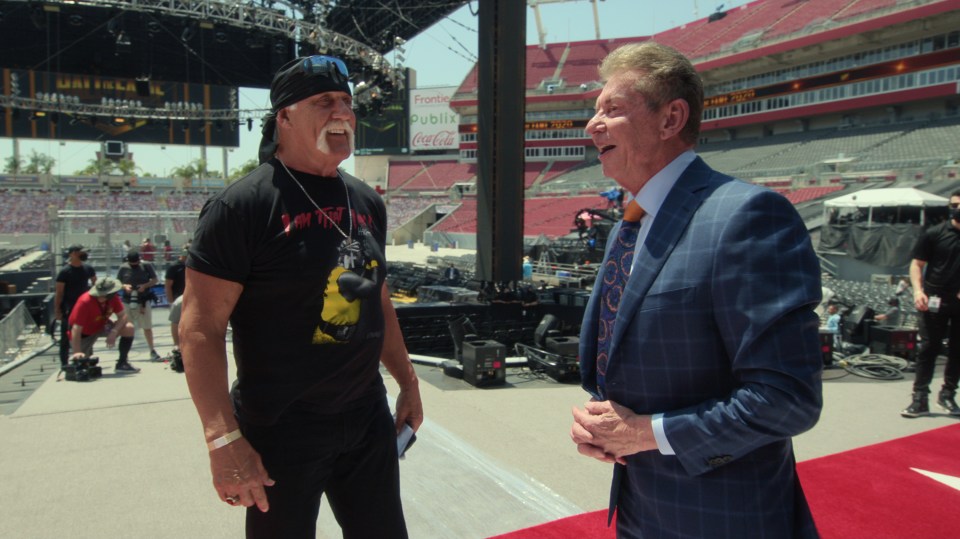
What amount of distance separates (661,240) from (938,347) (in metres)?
4.64

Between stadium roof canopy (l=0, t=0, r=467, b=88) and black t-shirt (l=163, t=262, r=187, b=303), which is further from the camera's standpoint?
stadium roof canopy (l=0, t=0, r=467, b=88)

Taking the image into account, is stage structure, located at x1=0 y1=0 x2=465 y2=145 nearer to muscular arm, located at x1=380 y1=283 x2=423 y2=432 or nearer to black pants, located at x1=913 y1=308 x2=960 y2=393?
black pants, located at x1=913 y1=308 x2=960 y2=393

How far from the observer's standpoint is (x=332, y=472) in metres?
1.86

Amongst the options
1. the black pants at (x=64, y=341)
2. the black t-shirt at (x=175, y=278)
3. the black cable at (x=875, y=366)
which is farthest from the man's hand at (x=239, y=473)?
the black t-shirt at (x=175, y=278)

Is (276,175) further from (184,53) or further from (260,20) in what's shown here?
(184,53)

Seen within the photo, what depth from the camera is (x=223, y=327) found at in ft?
5.40

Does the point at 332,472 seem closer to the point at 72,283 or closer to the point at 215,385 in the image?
the point at 215,385

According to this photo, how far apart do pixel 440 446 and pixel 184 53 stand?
21.8 meters

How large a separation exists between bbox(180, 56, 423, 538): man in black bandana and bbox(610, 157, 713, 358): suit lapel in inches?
30.0

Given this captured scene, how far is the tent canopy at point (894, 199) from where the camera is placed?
16.3 m

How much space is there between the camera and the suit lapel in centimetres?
130

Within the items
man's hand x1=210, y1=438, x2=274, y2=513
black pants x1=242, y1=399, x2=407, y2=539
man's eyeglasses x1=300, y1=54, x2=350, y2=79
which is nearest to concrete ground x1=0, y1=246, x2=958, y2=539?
black pants x1=242, y1=399, x2=407, y2=539

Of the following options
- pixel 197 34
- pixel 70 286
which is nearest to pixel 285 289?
pixel 70 286

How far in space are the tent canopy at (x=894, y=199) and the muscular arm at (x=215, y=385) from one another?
18884mm
